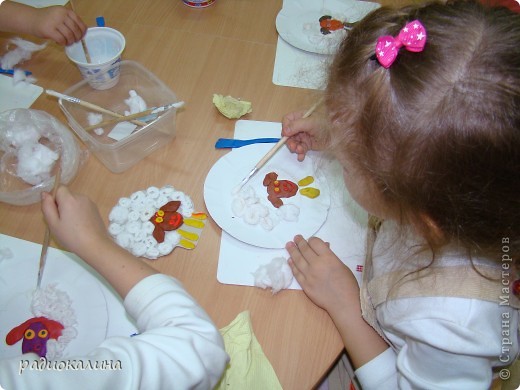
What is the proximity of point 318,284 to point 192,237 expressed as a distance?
0.78 feet

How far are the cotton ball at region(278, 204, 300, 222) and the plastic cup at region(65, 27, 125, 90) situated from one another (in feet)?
1.55

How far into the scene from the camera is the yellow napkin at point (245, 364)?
0.61m

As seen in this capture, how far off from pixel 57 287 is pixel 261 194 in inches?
15.4

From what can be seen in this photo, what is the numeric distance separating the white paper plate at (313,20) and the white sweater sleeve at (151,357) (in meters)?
0.70

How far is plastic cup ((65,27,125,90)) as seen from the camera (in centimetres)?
86

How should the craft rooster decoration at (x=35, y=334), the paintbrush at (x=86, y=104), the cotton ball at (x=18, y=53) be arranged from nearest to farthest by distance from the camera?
the craft rooster decoration at (x=35, y=334) < the paintbrush at (x=86, y=104) < the cotton ball at (x=18, y=53)

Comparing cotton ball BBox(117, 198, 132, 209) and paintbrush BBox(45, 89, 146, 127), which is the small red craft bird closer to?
paintbrush BBox(45, 89, 146, 127)

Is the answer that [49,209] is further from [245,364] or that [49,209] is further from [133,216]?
[245,364]

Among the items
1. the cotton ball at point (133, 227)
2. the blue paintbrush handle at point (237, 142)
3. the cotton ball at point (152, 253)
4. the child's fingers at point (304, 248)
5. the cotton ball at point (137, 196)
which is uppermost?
the blue paintbrush handle at point (237, 142)

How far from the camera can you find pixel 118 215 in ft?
2.42

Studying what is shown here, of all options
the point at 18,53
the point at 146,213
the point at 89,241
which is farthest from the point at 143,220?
the point at 18,53

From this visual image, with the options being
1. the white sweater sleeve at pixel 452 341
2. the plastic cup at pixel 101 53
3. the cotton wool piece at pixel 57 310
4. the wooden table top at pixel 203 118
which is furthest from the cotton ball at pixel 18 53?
the white sweater sleeve at pixel 452 341

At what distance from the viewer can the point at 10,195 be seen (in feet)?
2.40

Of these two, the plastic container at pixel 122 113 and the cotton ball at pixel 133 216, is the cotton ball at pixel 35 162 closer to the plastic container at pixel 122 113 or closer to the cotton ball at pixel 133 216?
the plastic container at pixel 122 113
